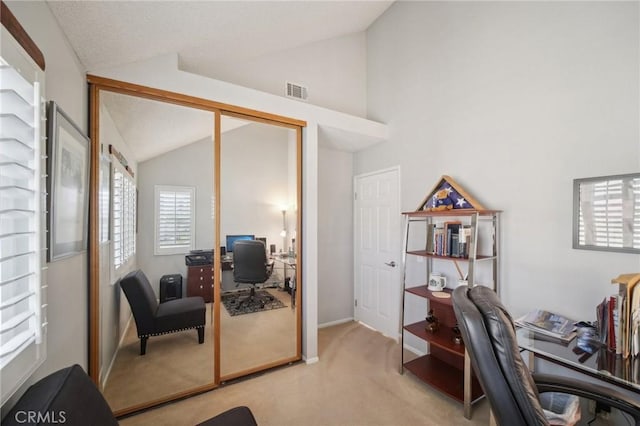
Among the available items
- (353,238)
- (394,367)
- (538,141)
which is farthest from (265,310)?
(538,141)

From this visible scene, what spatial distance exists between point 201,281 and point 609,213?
2.99 metres

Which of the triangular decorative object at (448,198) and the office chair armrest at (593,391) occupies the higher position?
the triangular decorative object at (448,198)

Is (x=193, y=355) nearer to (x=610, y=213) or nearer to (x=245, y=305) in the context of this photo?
(x=245, y=305)

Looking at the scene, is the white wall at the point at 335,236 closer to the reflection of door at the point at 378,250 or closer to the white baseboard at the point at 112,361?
the reflection of door at the point at 378,250

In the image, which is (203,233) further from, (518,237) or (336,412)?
(518,237)

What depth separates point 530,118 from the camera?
2.07 m

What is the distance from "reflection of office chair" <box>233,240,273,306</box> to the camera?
2.50 metres

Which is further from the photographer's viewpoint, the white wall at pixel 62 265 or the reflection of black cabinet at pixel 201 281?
the reflection of black cabinet at pixel 201 281

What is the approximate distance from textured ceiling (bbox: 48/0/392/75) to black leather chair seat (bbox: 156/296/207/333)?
1.86m

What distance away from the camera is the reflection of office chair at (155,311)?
6.81ft

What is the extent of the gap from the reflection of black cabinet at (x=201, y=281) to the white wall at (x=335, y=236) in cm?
162

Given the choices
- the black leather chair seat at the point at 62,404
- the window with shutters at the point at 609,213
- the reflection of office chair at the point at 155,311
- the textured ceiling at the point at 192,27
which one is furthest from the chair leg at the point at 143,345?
the window with shutters at the point at 609,213

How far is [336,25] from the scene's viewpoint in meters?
2.96

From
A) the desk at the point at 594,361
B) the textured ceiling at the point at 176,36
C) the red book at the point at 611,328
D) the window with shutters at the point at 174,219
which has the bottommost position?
the desk at the point at 594,361
